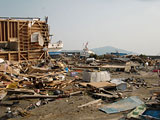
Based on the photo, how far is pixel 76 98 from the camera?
32.8ft

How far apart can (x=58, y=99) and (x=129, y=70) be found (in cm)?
1227

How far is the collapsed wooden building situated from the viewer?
17727 millimetres

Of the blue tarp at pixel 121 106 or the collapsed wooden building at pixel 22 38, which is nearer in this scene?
the blue tarp at pixel 121 106

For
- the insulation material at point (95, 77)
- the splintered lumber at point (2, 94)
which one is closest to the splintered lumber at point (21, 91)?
the splintered lumber at point (2, 94)

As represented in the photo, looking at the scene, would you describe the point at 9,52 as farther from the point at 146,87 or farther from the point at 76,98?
the point at 146,87

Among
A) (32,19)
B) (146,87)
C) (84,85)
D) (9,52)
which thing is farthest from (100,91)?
(32,19)

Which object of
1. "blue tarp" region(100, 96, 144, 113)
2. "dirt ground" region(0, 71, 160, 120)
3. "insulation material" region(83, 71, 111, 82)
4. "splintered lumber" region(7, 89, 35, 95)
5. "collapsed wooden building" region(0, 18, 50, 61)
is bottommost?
"dirt ground" region(0, 71, 160, 120)

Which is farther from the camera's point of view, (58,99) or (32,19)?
(32,19)

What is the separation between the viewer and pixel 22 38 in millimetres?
18797

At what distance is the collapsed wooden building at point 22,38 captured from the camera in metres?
17.7

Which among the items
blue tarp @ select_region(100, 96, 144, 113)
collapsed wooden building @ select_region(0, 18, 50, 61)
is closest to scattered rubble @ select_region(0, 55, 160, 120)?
blue tarp @ select_region(100, 96, 144, 113)

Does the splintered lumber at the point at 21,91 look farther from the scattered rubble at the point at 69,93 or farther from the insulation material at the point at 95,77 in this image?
the insulation material at the point at 95,77

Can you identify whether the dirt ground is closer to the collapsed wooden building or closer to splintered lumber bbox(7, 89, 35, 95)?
splintered lumber bbox(7, 89, 35, 95)

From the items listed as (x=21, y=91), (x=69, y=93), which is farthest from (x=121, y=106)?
(x=21, y=91)
